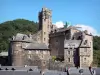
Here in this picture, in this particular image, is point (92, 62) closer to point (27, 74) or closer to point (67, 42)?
point (67, 42)

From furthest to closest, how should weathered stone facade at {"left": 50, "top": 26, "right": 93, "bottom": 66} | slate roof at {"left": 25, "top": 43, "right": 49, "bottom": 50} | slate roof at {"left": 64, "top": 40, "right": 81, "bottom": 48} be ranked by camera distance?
1. slate roof at {"left": 25, "top": 43, "right": 49, "bottom": 50}
2. slate roof at {"left": 64, "top": 40, "right": 81, "bottom": 48}
3. weathered stone facade at {"left": 50, "top": 26, "right": 93, "bottom": 66}

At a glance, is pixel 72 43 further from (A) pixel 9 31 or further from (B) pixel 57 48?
(A) pixel 9 31

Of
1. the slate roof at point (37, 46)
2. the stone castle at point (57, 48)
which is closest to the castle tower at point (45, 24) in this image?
the stone castle at point (57, 48)

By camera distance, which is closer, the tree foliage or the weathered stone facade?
the weathered stone facade

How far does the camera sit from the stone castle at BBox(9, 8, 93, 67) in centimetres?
5832

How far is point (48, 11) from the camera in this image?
66.1 metres

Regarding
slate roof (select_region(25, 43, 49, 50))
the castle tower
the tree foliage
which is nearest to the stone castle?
slate roof (select_region(25, 43, 49, 50))

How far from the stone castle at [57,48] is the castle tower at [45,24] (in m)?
0.50

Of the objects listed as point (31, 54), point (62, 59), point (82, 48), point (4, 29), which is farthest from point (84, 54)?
point (4, 29)

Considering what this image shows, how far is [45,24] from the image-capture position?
65.6 meters

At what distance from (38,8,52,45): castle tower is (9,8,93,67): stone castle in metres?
0.50

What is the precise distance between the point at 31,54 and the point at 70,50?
8.74 metres

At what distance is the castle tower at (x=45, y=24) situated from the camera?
65000mm

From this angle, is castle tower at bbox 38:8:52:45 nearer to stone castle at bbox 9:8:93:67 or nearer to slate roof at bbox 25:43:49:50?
stone castle at bbox 9:8:93:67
